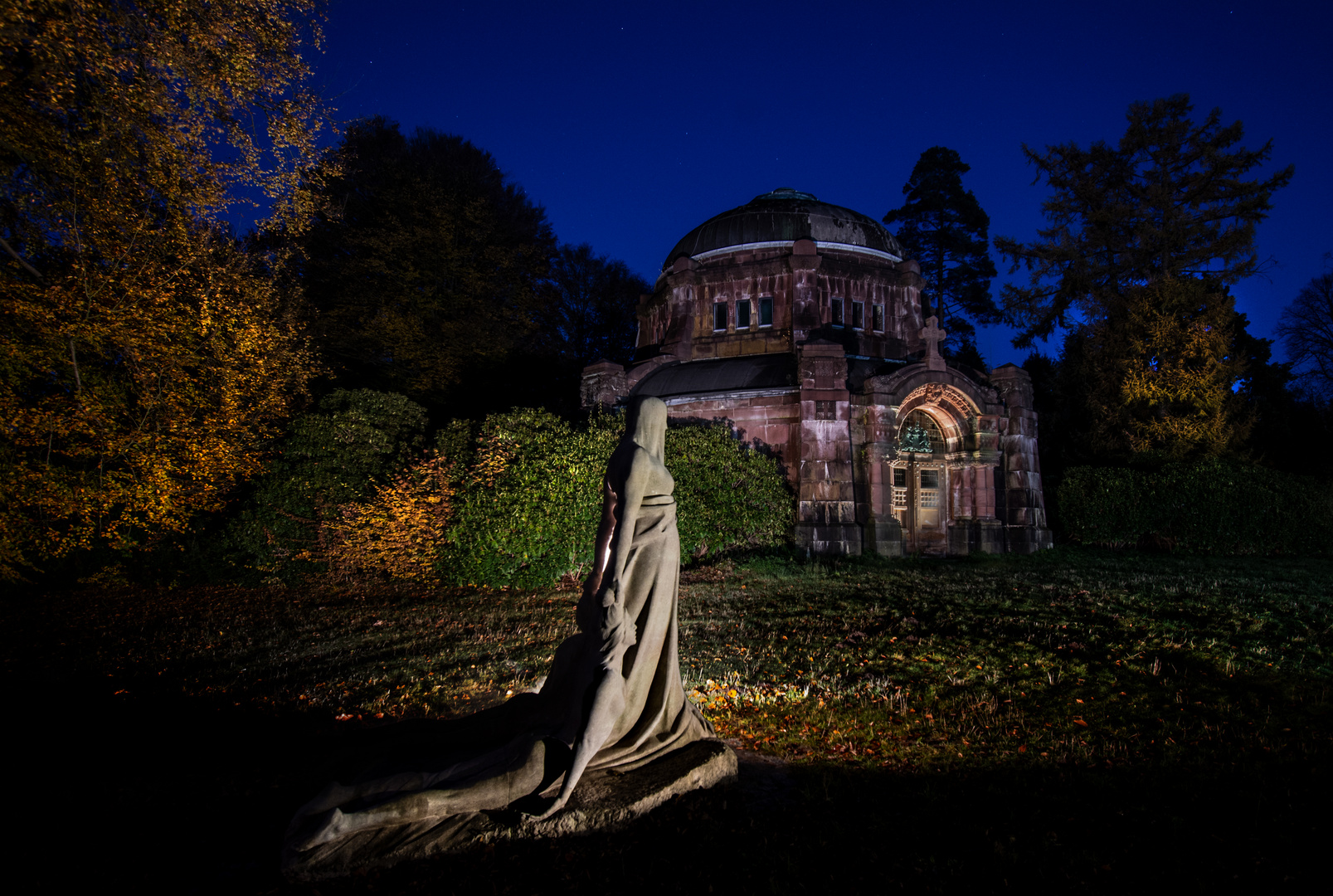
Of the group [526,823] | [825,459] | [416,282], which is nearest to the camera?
[526,823]

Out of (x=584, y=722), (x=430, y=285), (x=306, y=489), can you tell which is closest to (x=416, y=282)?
(x=430, y=285)

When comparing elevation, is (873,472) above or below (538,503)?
above

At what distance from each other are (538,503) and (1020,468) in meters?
15.3

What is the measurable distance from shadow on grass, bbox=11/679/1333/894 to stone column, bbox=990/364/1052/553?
16.4 m

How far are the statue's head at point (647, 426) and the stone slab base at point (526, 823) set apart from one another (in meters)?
2.01

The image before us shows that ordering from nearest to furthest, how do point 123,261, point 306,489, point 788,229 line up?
1. point 123,261
2. point 306,489
3. point 788,229

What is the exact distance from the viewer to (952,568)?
16156 millimetres

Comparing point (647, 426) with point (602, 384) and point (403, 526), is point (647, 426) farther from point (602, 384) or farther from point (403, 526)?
point (602, 384)

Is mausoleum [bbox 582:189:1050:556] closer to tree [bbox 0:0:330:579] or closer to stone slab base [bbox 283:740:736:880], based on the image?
tree [bbox 0:0:330:579]

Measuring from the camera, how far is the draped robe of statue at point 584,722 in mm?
3582

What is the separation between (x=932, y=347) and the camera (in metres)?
20.2

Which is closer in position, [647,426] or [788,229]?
[647,426]

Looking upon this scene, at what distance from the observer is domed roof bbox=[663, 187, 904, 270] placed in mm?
25203

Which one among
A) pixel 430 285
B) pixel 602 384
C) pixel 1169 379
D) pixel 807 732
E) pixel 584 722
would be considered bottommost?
pixel 807 732
